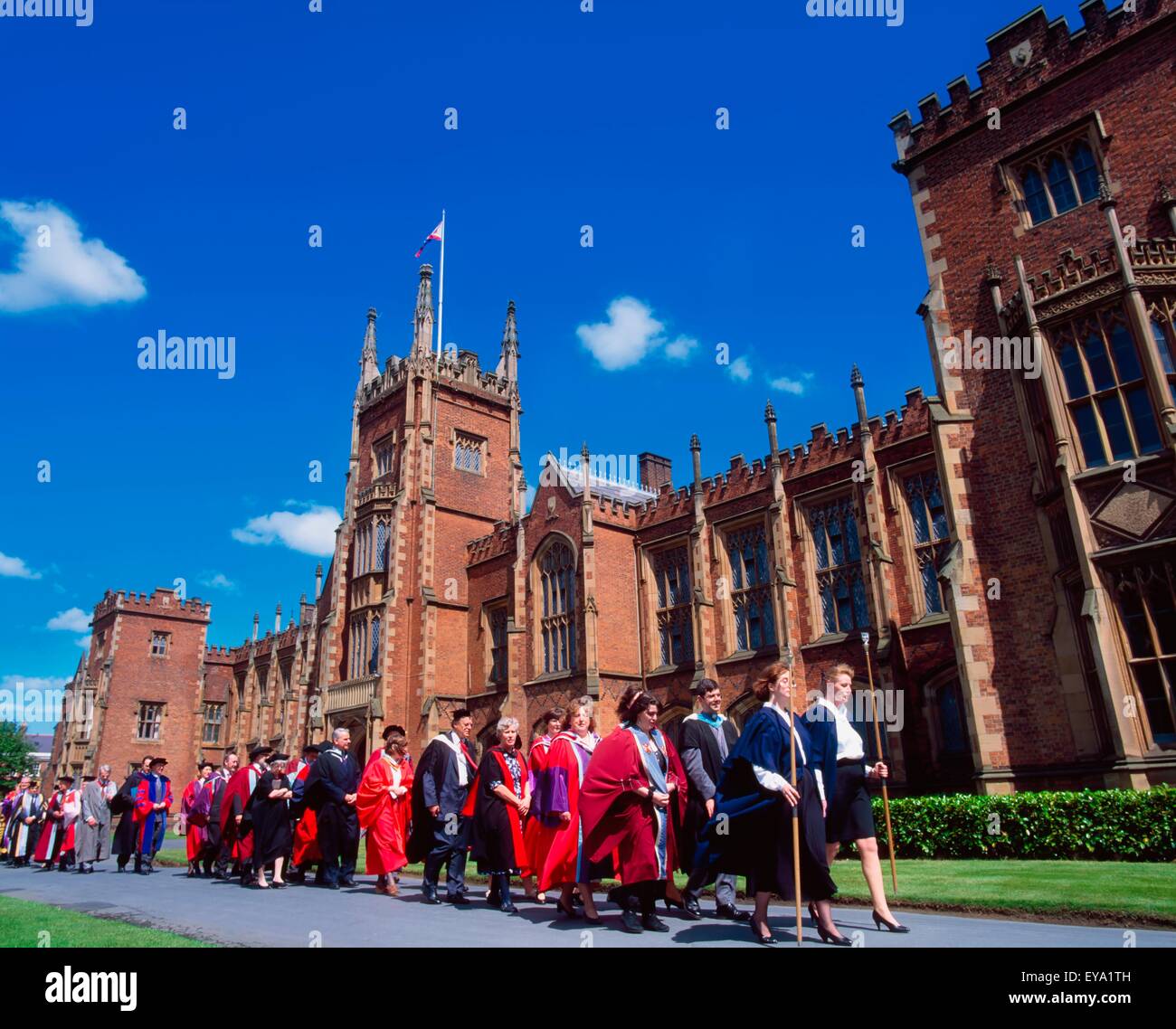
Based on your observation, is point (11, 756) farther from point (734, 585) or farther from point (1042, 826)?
point (1042, 826)

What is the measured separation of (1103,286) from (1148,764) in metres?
7.23

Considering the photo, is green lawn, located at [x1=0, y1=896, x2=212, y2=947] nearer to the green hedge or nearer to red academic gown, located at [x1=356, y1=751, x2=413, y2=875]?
red academic gown, located at [x1=356, y1=751, x2=413, y2=875]

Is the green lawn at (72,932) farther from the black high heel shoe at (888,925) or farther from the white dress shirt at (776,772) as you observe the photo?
the black high heel shoe at (888,925)

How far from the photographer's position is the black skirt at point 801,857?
5.68m

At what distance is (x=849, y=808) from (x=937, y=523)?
49.5 ft

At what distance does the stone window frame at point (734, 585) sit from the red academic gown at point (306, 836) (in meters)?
13.6

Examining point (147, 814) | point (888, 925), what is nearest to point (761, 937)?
point (888, 925)

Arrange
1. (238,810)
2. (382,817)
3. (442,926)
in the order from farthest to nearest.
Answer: (238,810), (382,817), (442,926)

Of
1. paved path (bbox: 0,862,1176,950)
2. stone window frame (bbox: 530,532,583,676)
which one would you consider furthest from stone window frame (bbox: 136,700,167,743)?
paved path (bbox: 0,862,1176,950)

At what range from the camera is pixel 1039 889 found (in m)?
7.92

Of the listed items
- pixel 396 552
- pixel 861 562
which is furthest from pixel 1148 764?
pixel 396 552

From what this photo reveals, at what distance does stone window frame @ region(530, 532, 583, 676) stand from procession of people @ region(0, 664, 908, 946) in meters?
13.6

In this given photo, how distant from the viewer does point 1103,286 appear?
13.1m
